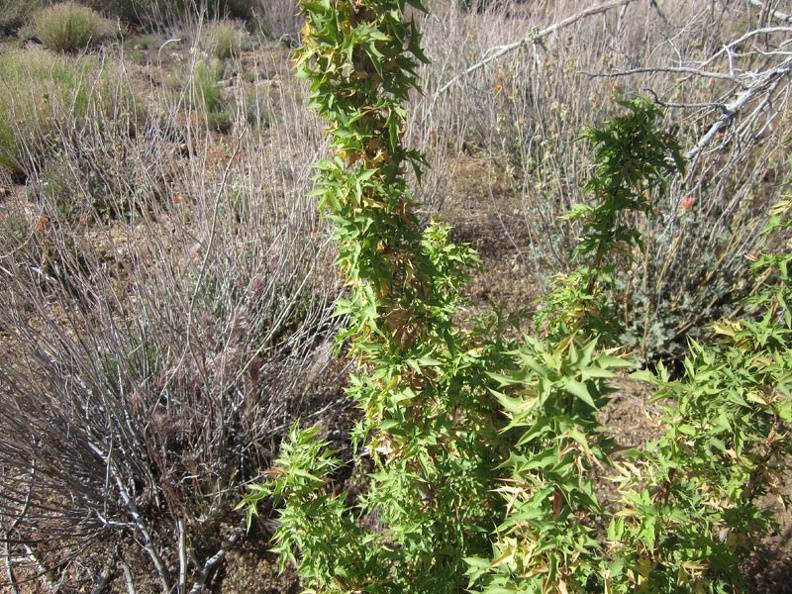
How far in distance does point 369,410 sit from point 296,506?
287 mm

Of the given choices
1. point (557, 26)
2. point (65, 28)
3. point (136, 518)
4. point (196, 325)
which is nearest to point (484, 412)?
point (196, 325)

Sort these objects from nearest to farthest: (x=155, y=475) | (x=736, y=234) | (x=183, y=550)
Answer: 1. (x=183, y=550)
2. (x=155, y=475)
3. (x=736, y=234)

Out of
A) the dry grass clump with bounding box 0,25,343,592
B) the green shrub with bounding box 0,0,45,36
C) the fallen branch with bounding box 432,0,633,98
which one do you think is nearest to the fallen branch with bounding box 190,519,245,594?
the dry grass clump with bounding box 0,25,343,592

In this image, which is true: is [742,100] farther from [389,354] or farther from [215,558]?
Answer: [215,558]

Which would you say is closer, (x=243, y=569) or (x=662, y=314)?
(x=243, y=569)

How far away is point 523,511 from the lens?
3.63 feet

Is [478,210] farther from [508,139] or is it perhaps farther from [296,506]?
[296,506]

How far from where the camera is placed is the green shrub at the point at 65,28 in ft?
26.1

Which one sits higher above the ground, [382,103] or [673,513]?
[382,103]

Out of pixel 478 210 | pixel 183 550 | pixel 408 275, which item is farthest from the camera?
pixel 478 210

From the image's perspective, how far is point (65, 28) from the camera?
7.99 meters

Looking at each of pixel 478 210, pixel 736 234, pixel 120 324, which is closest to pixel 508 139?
pixel 478 210

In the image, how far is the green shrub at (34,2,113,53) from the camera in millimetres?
7961

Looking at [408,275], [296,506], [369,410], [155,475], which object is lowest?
[155,475]
